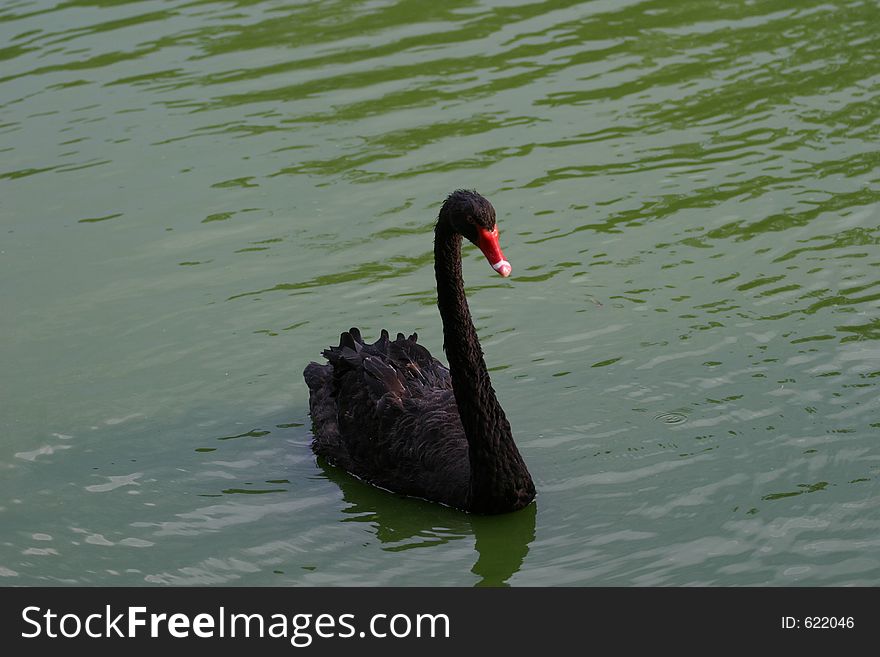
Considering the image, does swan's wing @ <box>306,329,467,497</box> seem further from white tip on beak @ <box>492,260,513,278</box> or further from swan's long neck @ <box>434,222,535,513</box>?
white tip on beak @ <box>492,260,513,278</box>

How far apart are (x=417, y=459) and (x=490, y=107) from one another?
191 inches

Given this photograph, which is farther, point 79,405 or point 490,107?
point 490,107

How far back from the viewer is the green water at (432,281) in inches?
256

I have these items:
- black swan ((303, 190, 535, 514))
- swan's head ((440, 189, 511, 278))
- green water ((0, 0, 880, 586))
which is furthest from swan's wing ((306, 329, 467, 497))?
swan's head ((440, 189, 511, 278))

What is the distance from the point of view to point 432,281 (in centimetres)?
880

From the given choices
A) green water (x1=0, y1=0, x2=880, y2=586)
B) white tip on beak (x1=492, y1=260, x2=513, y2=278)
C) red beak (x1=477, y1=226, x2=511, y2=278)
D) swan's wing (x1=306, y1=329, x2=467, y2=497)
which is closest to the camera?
white tip on beak (x1=492, y1=260, x2=513, y2=278)

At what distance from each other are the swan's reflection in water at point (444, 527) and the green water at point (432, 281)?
17mm

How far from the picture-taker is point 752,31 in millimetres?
12188

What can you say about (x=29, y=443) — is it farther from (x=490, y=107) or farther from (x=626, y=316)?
(x=490, y=107)

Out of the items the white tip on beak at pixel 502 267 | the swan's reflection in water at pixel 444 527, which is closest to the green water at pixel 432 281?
the swan's reflection in water at pixel 444 527

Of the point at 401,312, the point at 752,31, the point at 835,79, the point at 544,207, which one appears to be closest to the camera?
the point at 401,312

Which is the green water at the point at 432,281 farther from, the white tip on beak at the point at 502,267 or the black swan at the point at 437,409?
the white tip on beak at the point at 502,267

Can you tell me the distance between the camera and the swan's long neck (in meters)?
6.52

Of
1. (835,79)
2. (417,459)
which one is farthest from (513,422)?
(835,79)
